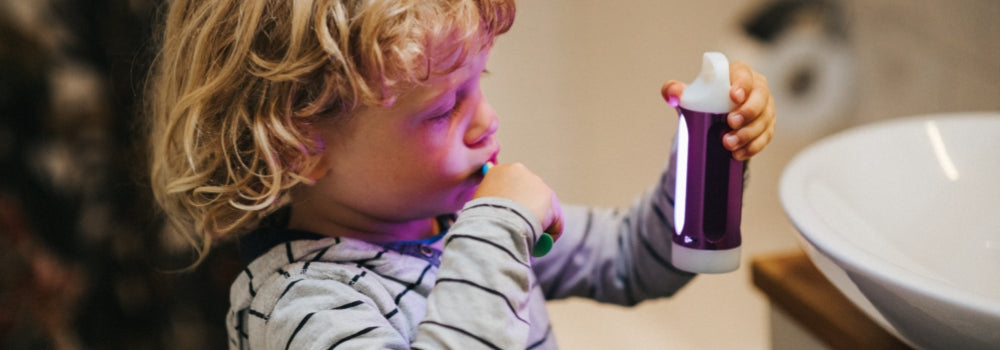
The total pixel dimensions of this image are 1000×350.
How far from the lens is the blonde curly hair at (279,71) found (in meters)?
0.55

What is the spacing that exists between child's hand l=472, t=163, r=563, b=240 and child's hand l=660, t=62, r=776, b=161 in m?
0.12

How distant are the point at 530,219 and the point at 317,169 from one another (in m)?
0.18

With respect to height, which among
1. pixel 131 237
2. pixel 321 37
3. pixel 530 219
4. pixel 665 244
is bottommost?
pixel 131 237

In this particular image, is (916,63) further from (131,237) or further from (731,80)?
(131,237)

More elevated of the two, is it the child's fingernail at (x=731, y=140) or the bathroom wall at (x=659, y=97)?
the child's fingernail at (x=731, y=140)

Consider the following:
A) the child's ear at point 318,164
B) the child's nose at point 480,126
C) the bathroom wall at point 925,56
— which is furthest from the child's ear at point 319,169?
the bathroom wall at point 925,56

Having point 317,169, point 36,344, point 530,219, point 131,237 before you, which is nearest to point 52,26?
point 131,237

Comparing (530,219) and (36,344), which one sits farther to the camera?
(36,344)

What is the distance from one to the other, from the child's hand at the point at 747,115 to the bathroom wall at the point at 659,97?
0.24 metres

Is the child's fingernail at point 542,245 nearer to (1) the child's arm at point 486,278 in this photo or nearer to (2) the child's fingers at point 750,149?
(1) the child's arm at point 486,278

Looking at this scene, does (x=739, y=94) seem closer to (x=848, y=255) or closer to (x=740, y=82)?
(x=740, y=82)

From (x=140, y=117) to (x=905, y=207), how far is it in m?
0.83

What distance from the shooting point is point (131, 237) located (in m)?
1.06

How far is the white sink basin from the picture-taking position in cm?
52
